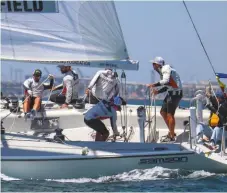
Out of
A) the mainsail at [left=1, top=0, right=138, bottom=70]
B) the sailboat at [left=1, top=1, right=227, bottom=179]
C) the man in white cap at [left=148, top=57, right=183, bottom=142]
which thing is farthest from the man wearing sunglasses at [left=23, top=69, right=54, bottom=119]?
the man in white cap at [left=148, top=57, right=183, bottom=142]

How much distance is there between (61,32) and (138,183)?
273 cm

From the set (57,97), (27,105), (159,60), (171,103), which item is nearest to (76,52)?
(159,60)

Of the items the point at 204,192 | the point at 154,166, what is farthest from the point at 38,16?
the point at 204,192

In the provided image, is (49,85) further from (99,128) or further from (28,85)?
(99,128)

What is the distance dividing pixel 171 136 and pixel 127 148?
1279mm

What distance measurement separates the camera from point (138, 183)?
32.1 ft

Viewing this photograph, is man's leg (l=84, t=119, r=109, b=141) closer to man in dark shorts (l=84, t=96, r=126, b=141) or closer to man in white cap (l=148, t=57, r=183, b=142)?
man in dark shorts (l=84, t=96, r=126, b=141)

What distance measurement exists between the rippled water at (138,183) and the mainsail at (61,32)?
1.86 metres

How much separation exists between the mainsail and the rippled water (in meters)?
1.86

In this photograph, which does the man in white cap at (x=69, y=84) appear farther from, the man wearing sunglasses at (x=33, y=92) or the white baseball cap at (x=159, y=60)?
the white baseball cap at (x=159, y=60)

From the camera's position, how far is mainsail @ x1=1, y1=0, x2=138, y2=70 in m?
10.0

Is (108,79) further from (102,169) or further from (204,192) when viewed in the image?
(204,192)

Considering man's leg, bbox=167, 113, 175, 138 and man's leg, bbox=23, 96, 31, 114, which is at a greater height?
man's leg, bbox=23, 96, 31, 114

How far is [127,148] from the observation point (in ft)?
33.8
